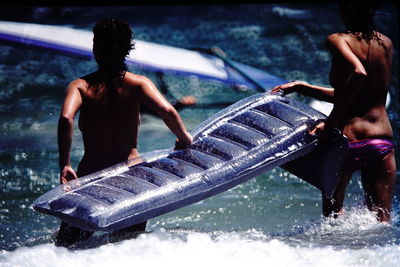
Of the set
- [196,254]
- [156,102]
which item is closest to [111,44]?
[156,102]

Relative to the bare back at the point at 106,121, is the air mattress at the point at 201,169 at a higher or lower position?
lower

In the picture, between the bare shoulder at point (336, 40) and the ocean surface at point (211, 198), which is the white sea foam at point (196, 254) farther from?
the bare shoulder at point (336, 40)

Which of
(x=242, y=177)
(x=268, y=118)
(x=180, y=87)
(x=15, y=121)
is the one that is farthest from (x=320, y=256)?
(x=180, y=87)

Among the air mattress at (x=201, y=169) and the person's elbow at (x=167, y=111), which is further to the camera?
the person's elbow at (x=167, y=111)

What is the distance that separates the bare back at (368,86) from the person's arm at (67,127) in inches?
55.8

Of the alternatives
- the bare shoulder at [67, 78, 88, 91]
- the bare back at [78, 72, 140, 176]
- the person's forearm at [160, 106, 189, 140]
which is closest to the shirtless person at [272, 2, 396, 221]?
the person's forearm at [160, 106, 189, 140]

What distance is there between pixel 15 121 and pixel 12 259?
4.18m

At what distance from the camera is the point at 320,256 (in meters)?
3.63

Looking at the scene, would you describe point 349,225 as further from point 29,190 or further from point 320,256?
point 29,190

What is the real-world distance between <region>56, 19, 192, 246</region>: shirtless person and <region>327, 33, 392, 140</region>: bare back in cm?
94

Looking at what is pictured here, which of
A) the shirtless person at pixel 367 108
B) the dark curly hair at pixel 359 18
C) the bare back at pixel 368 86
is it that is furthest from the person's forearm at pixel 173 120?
the dark curly hair at pixel 359 18

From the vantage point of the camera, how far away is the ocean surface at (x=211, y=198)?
3621 mm

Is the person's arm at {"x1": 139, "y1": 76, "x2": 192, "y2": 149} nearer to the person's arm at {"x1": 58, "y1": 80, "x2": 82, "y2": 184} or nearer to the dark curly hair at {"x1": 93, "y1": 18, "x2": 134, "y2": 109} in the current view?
the dark curly hair at {"x1": 93, "y1": 18, "x2": 134, "y2": 109}

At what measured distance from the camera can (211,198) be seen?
5867 millimetres
